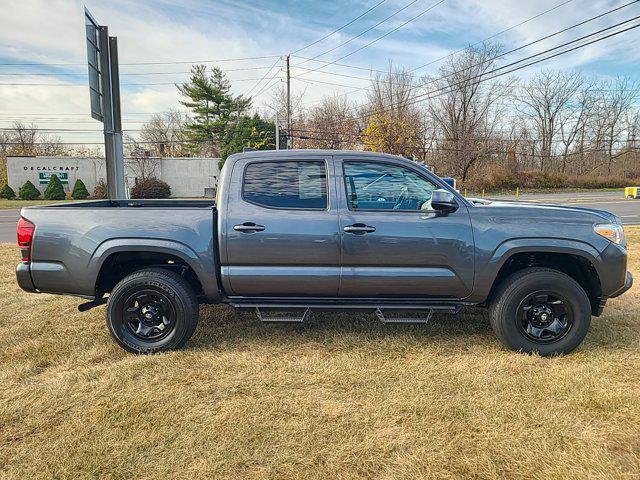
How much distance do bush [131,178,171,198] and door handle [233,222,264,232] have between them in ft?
106

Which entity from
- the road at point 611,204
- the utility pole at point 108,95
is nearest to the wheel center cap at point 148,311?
the utility pole at point 108,95

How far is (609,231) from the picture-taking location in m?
3.66

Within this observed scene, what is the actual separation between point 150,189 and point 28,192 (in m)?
8.34

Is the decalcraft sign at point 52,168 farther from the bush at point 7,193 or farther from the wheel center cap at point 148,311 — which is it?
the wheel center cap at point 148,311

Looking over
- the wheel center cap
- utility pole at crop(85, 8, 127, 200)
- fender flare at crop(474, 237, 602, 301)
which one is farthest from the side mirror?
utility pole at crop(85, 8, 127, 200)

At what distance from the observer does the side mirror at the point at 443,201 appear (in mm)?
3502

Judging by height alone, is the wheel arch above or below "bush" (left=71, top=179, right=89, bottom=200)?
below

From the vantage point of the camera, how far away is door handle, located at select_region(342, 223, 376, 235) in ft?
12.0

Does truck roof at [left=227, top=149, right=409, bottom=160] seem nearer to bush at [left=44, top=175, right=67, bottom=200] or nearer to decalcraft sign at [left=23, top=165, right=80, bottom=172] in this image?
bush at [left=44, top=175, right=67, bottom=200]

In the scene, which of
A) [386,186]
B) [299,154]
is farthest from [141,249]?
[386,186]

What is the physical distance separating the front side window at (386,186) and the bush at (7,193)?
120 ft

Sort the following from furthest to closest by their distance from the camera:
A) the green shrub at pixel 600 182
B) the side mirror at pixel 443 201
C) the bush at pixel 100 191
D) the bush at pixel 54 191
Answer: the green shrub at pixel 600 182 → the bush at pixel 100 191 → the bush at pixel 54 191 → the side mirror at pixel 443 201

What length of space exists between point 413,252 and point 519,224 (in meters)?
0.96

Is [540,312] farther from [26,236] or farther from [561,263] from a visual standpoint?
[26,236]
